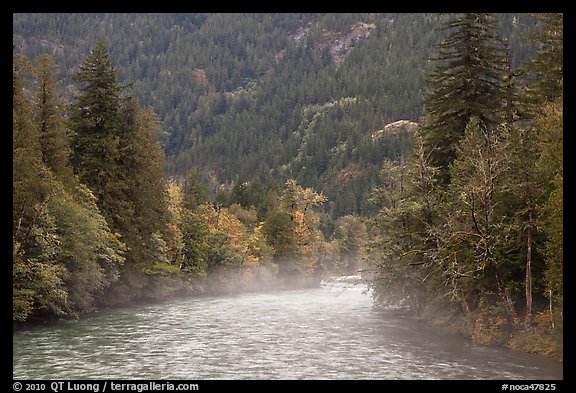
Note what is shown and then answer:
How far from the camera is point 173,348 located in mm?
32594

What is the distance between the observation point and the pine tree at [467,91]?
133 ft

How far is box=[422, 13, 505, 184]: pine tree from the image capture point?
40.6 meters

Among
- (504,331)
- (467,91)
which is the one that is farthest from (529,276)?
(467,91)

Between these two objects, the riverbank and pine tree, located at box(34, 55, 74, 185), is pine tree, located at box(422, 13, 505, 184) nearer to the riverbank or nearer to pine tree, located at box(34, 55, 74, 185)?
the riverbank

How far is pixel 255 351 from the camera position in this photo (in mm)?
31875

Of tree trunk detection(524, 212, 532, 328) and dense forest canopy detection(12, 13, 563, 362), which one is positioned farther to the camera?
dense forest canopy detection(12, 13, 563, 362)

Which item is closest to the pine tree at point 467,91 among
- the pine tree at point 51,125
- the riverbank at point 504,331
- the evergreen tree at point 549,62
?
the evergreen tree at point 549,62

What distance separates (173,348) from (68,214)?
14.1 m

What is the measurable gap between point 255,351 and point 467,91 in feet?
71.7

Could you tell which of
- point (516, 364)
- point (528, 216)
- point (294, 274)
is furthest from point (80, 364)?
point (294, 274)

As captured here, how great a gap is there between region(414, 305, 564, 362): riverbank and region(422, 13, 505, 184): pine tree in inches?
365

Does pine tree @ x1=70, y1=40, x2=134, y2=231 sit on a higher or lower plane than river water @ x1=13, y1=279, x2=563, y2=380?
higher

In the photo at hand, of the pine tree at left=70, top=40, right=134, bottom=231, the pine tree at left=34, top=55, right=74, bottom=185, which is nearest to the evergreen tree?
the pine tree at left=34, top=55, right=74, bottom=185
